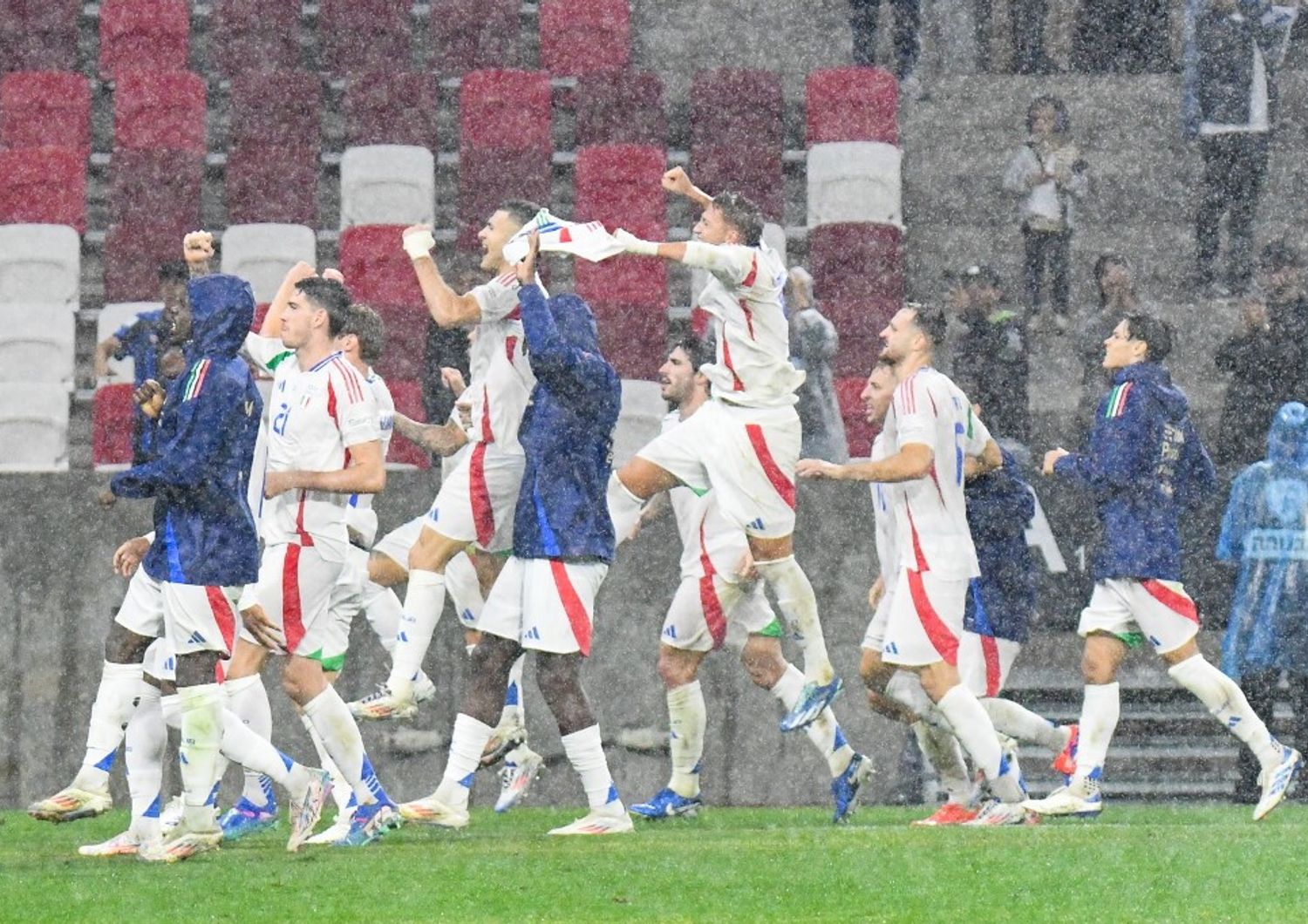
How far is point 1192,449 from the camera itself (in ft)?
36.0

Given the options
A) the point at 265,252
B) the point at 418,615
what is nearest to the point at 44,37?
the point at 265,252

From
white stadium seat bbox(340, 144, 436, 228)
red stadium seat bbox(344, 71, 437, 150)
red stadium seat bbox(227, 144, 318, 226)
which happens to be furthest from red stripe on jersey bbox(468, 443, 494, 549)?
red stadium seat bbox(344, 71, 437, 150)

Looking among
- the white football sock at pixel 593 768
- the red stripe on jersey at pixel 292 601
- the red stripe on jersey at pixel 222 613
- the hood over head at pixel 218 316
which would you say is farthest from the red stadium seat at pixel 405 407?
the red stripe on jersey at pixel 222 613

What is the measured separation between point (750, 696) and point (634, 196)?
4.62 m

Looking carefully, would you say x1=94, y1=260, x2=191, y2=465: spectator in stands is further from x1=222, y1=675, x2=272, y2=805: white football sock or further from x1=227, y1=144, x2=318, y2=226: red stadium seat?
x1=227, y1=144, x2=318, y2=226: red stadium seat

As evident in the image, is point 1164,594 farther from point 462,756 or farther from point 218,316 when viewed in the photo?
point 218,316

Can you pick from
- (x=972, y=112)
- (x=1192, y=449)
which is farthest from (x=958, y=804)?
(x=972, y=112)

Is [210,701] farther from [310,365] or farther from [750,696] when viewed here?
[750,696]

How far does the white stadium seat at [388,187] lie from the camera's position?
16.3 metres

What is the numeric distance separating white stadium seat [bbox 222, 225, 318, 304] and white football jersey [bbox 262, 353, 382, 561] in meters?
6.24

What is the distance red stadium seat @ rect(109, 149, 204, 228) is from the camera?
16.7 m

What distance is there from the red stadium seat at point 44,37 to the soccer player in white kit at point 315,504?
377 inches

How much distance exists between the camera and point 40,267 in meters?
16.0

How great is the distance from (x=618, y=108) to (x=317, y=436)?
27.2ft
